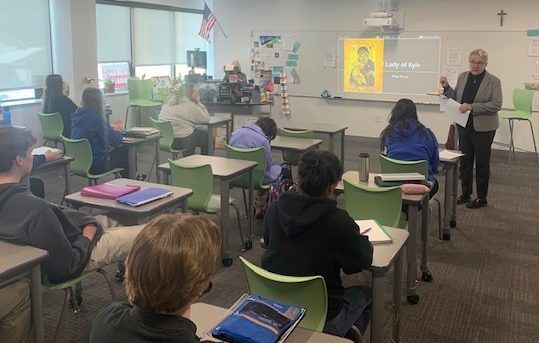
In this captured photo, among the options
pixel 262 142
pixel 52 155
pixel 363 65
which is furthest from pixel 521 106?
pixel 52 155

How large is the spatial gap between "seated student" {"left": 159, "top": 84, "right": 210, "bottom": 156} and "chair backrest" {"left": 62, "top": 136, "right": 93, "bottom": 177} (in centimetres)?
145

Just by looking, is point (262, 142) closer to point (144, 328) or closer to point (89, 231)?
point (89, 231)

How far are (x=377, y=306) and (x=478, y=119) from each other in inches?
136

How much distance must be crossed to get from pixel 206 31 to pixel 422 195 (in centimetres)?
643

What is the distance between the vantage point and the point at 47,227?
2396 mm

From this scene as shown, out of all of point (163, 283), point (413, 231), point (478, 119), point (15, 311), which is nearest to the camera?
point (163, 283)

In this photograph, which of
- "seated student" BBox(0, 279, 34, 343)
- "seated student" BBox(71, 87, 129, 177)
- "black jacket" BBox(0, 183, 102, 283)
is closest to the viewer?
"seated student" BBox(0, 279, 34, 343)

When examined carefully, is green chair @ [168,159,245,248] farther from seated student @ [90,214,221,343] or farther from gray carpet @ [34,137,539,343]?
seated student @ [90,214,221,343]

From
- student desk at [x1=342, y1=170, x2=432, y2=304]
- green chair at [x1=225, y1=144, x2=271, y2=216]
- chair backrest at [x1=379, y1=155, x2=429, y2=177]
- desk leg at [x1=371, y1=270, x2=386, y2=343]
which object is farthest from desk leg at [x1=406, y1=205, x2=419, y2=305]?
green chair at [x1=225, y1=144, x2=271, y2=216]

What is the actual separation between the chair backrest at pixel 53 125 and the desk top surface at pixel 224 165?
2.65 metres

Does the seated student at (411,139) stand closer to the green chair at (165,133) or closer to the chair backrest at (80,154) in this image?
the chair backrest at (80,154)

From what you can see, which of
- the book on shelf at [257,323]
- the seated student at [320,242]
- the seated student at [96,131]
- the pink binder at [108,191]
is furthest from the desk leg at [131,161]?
the book on shelf at [257,323]

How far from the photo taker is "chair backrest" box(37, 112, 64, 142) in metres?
6.36

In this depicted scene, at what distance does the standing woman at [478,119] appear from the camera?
203 inches
